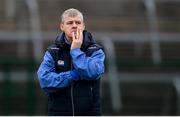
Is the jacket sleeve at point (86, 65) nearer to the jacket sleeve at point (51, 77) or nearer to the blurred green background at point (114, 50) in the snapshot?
the jacket sleeve at point (51, 77)

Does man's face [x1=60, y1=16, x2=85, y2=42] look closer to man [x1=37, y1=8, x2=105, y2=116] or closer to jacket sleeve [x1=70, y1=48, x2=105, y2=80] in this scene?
man [x1=37, y1=8, x2=105, y2=116]

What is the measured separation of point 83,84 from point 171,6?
744 centimetres

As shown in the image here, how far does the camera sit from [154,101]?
33.1 ft

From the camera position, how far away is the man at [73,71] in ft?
13.5

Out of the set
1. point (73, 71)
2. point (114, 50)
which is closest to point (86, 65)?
point (73, 71)

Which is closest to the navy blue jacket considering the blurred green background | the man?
the man

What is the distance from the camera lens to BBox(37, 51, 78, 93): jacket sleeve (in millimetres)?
4148

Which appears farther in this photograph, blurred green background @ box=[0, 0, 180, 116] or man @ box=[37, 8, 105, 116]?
blurred green background @ box=[0, 0, 180, 116]

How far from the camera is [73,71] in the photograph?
4168mm

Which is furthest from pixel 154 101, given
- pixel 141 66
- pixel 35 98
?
pixel 35 98

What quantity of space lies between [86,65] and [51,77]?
0.28m

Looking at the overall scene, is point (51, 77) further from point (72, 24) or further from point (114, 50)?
point (114, 50)

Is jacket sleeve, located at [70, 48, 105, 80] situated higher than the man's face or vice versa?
the man's face

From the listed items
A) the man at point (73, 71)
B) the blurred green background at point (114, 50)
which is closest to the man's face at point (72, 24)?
the man at point (73, 71)
